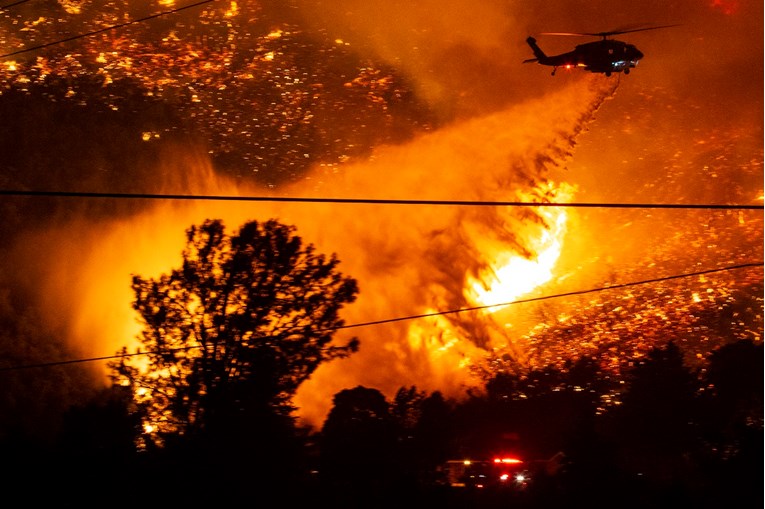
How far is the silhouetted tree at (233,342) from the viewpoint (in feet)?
76.4

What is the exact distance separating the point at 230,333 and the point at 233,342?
0.28m

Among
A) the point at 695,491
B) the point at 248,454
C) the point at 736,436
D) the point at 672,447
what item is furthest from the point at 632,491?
the point at 248,454

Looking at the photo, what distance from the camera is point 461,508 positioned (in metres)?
21.0

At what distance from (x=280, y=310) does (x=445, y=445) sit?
655cm

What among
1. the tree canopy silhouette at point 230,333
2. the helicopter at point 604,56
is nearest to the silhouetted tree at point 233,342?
the tree canopy silhouette at point 230,333

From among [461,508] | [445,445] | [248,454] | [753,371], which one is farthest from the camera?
[753,371]

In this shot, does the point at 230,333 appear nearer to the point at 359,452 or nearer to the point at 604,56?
the point at 359,452

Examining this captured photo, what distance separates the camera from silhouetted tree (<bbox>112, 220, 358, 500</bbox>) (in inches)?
917

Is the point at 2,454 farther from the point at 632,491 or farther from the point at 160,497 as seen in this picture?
the point at 632,491

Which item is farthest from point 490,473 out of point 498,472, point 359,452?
point 359,452

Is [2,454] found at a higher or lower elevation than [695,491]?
lower

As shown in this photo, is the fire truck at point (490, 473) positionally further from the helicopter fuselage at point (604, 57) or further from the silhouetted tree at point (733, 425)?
the helicopter fuselage at point (604, 57)

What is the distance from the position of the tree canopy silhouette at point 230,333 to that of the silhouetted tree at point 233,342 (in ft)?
0.09

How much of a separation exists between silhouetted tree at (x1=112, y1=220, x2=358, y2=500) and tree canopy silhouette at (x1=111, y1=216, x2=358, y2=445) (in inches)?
1.1
